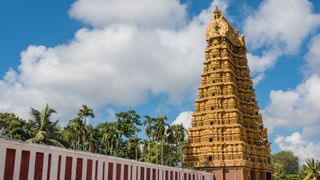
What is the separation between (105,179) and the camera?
1585 inches

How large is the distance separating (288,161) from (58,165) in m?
154

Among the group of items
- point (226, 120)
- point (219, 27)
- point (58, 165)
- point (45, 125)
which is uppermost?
point (219, 27)

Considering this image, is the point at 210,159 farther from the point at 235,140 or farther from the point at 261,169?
the point at 261,169

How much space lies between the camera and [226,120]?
243 ft

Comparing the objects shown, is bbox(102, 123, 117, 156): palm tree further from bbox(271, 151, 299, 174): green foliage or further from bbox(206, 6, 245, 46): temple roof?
bbox(271, 151, 299, 174): green foliage

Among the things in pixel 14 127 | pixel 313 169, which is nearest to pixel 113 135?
pixel 14 127

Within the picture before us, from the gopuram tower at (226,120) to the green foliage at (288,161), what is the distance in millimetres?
92128

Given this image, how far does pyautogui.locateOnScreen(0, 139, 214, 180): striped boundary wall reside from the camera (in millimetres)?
28922

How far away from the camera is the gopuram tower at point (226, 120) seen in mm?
71500

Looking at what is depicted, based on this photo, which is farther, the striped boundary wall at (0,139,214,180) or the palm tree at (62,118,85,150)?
the palm tree at (62,118,85,150)

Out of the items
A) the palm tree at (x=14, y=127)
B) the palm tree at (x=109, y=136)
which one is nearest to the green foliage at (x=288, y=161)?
the palm tree at (x=109, y=136)

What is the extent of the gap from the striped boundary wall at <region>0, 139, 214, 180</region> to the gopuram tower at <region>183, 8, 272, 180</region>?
25.9m

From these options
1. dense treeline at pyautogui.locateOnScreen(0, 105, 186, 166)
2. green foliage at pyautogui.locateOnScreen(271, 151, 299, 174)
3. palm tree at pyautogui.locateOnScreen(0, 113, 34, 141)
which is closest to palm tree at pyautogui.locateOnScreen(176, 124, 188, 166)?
dense treeline at pyautogui.locateOnScreen(0, 105, 186, 166)

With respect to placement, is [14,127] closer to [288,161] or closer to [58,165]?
[58,165]
